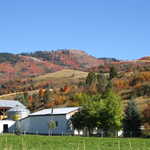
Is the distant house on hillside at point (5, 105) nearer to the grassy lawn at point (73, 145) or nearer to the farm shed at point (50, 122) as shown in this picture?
the farm shed at point (50, 122)

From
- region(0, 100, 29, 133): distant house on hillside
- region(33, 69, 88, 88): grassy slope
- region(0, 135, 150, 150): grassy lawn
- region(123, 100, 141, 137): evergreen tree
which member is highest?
A: region(33, 69, 88, 88): grassy slope

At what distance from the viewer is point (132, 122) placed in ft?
178

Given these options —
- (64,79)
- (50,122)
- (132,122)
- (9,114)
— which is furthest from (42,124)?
(64,79)

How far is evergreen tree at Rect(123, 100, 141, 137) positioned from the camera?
5381 cm

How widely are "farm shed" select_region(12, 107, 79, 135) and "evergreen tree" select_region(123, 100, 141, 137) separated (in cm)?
993

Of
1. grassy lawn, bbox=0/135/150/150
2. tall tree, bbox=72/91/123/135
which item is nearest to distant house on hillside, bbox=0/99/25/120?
tall tree, bbox=72/91/123/135

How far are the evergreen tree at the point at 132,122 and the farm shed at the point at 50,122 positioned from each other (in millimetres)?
9934

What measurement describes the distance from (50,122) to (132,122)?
1505cm

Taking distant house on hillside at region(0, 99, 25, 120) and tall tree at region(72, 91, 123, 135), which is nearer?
tall tree at region(72, 91, 123, 135)

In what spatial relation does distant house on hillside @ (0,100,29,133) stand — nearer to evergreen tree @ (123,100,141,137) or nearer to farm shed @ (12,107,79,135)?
farm shed @ (12,107,79,135)

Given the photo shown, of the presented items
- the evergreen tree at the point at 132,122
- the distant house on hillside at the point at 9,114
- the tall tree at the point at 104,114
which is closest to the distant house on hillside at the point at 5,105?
the distant house on hillside at the point at 9,114

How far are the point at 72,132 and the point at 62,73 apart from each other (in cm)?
12544

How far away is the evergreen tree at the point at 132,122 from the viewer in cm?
5381

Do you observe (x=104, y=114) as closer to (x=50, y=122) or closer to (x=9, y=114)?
(x=50, y=122)
